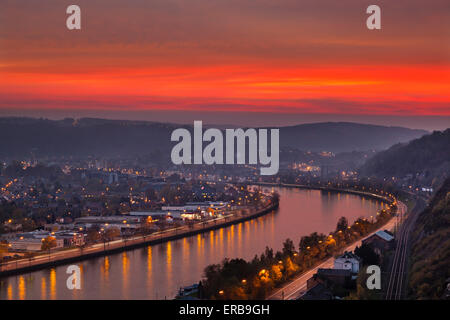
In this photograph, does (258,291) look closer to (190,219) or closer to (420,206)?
(190,219)

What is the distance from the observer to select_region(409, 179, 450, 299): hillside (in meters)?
5.30

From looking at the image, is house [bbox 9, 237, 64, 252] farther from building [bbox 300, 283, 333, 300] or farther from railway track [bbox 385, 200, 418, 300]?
building [bbox 300, 283, 333, 300]

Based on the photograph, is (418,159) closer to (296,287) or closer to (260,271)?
(296,287)

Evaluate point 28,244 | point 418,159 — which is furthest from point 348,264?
point 418,159

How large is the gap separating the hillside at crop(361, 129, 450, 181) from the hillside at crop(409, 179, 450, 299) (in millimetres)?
17415

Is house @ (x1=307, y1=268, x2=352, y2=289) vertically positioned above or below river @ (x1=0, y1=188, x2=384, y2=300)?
above

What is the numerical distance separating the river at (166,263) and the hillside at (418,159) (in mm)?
13286

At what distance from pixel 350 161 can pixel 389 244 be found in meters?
34.8

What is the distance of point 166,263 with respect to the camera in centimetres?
855

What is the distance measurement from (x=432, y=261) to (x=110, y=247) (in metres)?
5.07

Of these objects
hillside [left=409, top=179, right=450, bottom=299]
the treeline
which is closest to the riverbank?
the treeline

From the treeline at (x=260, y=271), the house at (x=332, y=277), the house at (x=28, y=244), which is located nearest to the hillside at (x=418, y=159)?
the house at (x=28, y=244)

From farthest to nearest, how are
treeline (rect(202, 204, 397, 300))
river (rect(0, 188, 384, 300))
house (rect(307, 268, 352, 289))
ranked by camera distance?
river (rect(0, 188, 384, 300))
house (rect(307, 268, 352, 289))
treeline (rect(202, 204, 397, 300))
